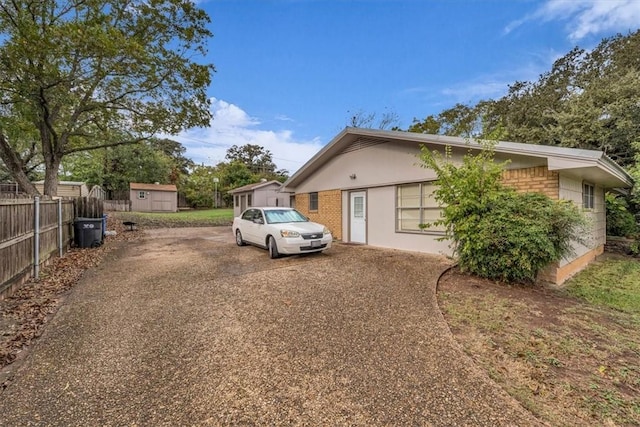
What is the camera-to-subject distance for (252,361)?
3.08 metres

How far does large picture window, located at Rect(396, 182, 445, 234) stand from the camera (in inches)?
348

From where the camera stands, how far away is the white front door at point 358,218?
36.4ft

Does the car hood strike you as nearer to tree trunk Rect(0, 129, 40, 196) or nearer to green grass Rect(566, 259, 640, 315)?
green grass Rect(566, 259, 640, 315)

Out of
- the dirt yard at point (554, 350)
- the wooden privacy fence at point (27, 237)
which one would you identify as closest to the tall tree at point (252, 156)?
the wooden privacy fence at point (27, 237)

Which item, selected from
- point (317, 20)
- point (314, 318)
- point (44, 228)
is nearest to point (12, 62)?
point (44, 228)

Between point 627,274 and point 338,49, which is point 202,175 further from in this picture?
point 627,274

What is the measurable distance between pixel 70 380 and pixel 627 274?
1177 centimetres

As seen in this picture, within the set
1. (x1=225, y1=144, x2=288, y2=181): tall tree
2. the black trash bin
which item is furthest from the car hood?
(x1=225, y1=144, x2=288, y2=181): tall tree

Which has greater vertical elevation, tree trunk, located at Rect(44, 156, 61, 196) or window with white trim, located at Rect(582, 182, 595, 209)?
tree trunk, located at Rect(44, 156, 61, 196)

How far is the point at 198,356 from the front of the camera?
3.19 m

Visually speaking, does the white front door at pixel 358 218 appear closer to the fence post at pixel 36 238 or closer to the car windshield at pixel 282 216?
the car windshield at pixel 282 216

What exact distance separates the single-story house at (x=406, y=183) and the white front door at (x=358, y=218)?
0.04 m

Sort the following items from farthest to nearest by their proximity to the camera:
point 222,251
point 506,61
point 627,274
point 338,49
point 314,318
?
point 506,61 → point 338,49 → point 222,251 → point 627,274 → point 314,318

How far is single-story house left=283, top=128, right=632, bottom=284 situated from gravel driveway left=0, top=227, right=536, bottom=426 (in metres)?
3.61
